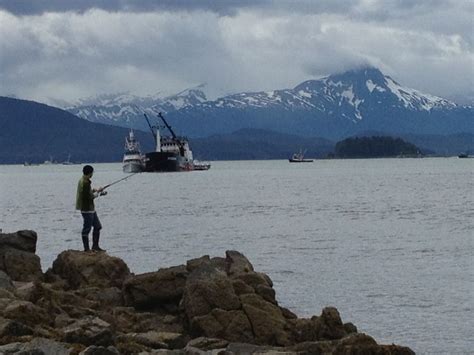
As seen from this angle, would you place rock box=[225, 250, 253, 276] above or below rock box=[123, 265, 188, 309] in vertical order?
above

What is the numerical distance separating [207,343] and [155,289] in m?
3.68

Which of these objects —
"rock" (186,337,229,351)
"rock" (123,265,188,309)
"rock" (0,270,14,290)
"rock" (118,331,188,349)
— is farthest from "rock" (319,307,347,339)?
"rock" (0,270,14,290)

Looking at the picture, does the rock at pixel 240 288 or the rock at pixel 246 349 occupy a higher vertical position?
the rock at pixel 240 288

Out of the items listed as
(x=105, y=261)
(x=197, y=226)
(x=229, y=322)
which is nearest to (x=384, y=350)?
(x=229, y=322)

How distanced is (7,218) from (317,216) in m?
20.8

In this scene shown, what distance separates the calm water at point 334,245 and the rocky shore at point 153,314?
392 cm

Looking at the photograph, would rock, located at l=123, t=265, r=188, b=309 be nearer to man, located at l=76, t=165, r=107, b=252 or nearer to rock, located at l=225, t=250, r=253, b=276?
rock, located at l=225, t=250, r=253, b=276

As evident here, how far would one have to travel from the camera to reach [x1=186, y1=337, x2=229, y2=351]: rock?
15945 mm

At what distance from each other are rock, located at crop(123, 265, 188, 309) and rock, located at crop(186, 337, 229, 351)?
320 centimetres

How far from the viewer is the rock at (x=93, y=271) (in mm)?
21250

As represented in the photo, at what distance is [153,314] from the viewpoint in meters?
19.0

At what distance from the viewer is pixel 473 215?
193ft

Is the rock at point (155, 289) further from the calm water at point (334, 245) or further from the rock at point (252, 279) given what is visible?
the calm water at point (334, 245)

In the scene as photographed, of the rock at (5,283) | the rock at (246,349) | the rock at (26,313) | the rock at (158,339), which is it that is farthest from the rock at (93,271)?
the rock at (246,349)
